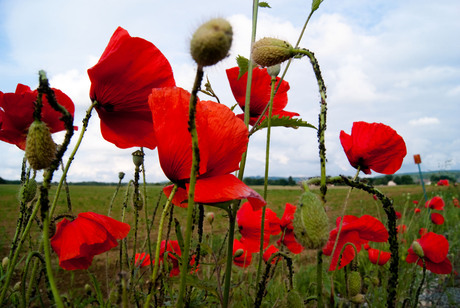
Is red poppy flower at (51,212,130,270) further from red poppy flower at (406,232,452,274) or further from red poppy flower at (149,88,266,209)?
red poppy flower at (406,232,452,274)

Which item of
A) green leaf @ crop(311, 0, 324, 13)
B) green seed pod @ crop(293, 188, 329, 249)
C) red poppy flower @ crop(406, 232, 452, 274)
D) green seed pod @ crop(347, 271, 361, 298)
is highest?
green leaf @ crop(311, 0, 324, 13)

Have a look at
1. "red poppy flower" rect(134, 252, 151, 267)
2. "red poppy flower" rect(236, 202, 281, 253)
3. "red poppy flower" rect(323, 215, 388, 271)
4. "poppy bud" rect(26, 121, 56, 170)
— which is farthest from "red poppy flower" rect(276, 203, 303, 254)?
"poppy bud" rect(26, 121, 56, 170)

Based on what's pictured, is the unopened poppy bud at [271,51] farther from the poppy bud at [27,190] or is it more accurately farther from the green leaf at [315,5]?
the poppy bud at [27,190]

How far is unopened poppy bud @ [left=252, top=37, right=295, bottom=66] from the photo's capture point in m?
0.55

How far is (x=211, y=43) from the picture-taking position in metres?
0.33

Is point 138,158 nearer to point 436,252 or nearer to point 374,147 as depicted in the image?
point 374,147

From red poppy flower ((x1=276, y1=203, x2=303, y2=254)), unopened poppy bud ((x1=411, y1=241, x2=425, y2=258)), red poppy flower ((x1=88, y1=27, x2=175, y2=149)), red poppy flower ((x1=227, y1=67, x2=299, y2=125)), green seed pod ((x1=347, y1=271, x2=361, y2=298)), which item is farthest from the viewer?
unopened poppy bud ((x1=411, y1=241, x2=425, y2=258))

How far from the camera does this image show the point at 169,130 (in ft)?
1.77

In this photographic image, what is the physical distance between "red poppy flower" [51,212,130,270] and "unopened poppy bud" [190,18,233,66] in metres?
0.46

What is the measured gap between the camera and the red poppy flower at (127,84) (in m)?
0.59

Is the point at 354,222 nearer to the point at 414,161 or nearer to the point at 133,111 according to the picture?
the point at 133,111

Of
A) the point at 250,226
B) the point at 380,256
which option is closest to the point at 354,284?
the point at 250,226

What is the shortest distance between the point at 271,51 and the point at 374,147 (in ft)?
1.61

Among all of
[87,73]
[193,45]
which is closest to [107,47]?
[87,73]
